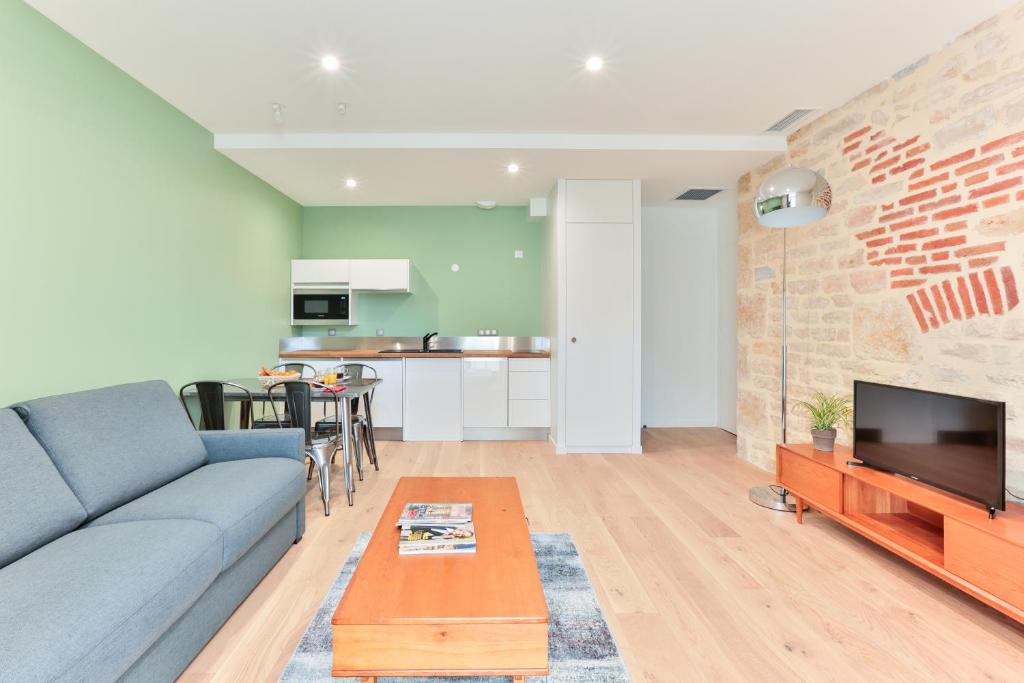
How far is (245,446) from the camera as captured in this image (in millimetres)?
2697

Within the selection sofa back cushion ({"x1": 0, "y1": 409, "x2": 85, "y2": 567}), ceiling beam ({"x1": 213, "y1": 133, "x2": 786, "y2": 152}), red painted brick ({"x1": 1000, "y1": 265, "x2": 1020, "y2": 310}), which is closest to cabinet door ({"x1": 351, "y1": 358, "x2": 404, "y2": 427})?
ceiling beam ({"x1": 213, "y1": 133, "x2": 786, "y2": 152})

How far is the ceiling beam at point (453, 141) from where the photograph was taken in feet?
12.3

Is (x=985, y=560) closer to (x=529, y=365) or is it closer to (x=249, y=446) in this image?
(x=249, y=446)

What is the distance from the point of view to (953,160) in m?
2.54

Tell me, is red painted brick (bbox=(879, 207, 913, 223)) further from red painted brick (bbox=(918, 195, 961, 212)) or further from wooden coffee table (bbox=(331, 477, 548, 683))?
wooden coffee table (bbox=(331, 477, 548, 683))

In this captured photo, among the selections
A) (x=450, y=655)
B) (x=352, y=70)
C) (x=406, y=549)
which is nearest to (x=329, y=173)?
(x=352, y=70)

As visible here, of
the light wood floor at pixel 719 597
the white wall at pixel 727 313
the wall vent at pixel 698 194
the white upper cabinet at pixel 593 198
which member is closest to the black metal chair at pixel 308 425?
the light wood floor at pixel 719 597

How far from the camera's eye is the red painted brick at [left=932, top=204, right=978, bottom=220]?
244cm

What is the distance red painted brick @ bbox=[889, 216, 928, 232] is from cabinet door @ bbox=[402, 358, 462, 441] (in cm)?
364

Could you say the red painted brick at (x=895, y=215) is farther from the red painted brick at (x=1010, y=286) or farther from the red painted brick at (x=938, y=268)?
the red painted brick at (x=1010, y=286)

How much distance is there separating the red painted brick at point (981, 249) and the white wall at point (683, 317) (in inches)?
123

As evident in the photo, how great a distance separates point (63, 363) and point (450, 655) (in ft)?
8.38

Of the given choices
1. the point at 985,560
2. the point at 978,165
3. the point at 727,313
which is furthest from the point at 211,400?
the point at 727,313

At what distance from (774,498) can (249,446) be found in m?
3.34
